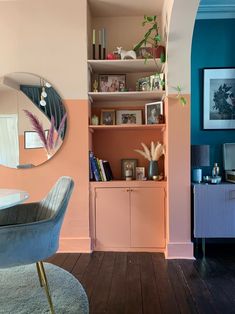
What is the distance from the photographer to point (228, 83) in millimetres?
3188

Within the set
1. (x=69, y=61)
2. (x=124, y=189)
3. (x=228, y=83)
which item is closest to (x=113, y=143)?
(x=124, y=189)

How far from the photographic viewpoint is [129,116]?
324 cm

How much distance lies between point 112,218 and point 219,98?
1.81 meters

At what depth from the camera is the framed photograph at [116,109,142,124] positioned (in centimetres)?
323

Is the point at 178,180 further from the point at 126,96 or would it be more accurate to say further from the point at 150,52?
the point at 150,52

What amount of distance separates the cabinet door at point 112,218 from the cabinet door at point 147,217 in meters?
0.08

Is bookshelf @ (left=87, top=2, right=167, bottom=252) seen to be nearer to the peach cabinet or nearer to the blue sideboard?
the peach cabinet

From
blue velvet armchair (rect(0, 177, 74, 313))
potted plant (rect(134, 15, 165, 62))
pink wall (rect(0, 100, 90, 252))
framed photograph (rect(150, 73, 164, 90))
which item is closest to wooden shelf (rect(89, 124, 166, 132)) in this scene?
pink wall (rect(0, 100, 90, 252))

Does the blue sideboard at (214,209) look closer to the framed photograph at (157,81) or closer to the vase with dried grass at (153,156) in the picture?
the vase with dried grass at (153,156)

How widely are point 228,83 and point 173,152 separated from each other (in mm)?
1099

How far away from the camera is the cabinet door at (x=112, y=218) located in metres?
3.02

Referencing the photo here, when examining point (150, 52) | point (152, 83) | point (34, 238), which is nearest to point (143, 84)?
point (152, 83)

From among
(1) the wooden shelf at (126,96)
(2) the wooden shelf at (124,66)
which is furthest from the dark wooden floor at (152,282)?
(2) the wooden shelf at (124,66)

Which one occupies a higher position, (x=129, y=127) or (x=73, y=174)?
(x=129, y=127)
